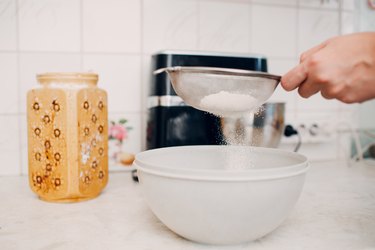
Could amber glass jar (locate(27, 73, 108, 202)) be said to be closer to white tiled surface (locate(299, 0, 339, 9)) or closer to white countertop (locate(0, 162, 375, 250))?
white countertop (locate(0, 162, 375, 250))

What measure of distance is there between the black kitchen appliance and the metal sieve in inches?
8.2

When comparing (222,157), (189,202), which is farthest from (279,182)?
(222,157)

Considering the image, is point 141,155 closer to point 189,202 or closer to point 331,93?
point 189,202

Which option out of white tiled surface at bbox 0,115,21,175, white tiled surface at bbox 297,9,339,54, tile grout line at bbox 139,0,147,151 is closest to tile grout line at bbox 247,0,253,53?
white tiled surface at bbox 297,9,339,54

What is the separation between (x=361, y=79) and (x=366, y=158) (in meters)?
0.81

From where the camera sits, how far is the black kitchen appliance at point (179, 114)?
2.75 ft

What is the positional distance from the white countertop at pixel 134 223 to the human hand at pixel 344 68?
20 cm

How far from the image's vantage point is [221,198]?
1.48 feet

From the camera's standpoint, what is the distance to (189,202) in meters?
0.46

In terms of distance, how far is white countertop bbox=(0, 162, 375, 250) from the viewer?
51 cm

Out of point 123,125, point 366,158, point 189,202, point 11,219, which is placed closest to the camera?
point 189,202

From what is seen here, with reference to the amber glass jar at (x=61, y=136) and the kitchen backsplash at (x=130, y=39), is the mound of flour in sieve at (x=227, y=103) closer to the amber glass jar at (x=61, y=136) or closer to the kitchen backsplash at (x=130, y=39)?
the amber glass jar at (x=61, y=136)

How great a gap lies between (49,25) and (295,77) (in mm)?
648

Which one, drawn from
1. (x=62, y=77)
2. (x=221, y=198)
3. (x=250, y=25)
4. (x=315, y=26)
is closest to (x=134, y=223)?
(x=221, y=198)
